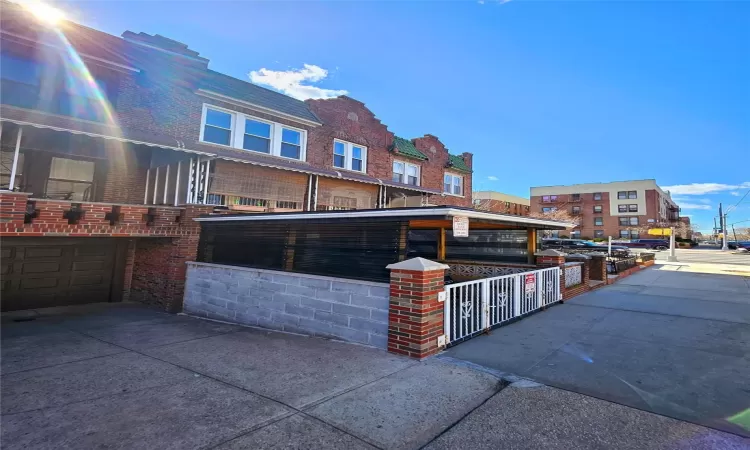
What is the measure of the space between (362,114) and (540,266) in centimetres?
1292

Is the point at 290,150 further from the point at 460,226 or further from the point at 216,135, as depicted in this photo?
the point at 460,226

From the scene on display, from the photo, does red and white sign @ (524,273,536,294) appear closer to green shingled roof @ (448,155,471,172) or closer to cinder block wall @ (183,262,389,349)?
cinder block wall @ (183,262,389,349)

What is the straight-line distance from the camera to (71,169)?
34.4ft

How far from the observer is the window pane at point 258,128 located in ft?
46.2

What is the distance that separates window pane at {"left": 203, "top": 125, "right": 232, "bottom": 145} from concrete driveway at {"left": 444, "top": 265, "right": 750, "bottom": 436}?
12.0 meters

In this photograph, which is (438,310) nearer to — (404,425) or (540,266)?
(404,425)

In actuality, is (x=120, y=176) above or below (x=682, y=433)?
above

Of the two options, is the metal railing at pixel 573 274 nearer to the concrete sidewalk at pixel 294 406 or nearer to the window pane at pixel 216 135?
the concrete sidewalk at pixel 294 406

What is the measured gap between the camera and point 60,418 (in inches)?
134

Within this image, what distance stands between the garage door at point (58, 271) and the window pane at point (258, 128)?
635 cm

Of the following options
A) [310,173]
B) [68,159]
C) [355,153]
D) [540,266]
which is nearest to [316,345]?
[540,266]

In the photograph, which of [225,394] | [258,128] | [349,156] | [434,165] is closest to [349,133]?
[349,156]

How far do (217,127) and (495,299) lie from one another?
39.3 feet

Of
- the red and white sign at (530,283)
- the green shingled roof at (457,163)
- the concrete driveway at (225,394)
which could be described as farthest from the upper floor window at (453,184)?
the concrete driveway at (225,394)
